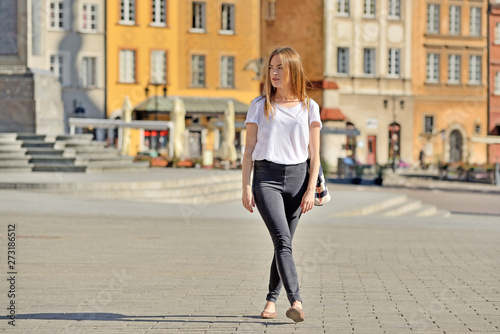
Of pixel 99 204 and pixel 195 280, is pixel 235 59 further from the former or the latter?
pixel 195 280

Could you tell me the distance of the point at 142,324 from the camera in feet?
24.0

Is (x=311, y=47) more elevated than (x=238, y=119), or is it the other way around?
(x=311, y=47)

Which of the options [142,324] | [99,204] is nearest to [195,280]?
[142,324]

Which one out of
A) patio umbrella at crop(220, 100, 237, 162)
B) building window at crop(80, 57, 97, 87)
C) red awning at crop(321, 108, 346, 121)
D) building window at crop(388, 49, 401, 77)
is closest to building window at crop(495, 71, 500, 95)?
building window at crop(388, 49, 401, 77)

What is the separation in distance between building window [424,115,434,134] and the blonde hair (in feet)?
197

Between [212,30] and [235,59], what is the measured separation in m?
2.03

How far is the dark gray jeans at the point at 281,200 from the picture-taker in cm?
704

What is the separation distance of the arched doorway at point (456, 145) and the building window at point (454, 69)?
10.0 ft

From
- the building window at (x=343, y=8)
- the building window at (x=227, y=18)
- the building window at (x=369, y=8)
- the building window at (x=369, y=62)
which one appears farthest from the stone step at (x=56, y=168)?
the building window at (x=369, y=62)

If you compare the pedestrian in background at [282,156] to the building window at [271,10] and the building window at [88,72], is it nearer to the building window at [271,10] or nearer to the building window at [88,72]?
the building window at [88,72]

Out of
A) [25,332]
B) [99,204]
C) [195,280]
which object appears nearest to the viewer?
[25,332]

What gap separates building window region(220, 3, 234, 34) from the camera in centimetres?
6247

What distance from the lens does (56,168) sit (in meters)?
25.3

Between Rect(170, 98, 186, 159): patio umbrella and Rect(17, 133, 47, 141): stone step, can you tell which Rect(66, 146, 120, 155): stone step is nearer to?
Rect(17, 133, 47, 141): stone step
